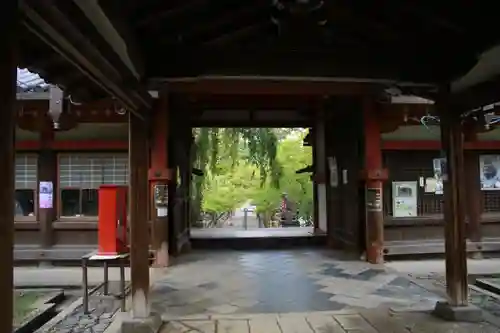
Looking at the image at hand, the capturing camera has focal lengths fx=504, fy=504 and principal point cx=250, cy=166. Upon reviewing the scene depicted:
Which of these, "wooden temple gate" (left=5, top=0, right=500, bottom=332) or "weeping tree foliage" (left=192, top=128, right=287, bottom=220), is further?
"weeping tree foliage" (left=192, top=128, right=287, bottom=220)

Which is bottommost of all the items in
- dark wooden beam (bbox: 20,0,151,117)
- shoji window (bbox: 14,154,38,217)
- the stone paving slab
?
the stone paving slab

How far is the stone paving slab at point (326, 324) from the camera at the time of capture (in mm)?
4461

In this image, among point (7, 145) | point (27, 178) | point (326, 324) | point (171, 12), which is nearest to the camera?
point (7, 145)

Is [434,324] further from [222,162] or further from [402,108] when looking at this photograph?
[222,162]

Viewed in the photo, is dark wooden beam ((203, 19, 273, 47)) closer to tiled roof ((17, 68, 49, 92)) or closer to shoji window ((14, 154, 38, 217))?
tiled roof ((17, 68, 49, 92))

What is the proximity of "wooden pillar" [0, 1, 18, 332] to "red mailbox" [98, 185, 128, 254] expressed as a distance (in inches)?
146

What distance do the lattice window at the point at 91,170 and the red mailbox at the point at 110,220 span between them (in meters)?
3.48

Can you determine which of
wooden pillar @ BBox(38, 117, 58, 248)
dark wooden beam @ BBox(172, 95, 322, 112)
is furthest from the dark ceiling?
dark wooden beam @ BBox(172, 95, 322, 112)

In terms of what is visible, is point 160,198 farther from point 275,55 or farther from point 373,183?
point 275,55

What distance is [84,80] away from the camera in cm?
462

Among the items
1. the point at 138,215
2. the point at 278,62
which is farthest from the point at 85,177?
the point at 278,62

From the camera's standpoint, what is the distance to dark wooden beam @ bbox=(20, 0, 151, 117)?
200 centimetres

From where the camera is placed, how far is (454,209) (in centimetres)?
487

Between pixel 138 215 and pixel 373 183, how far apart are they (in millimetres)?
4896
